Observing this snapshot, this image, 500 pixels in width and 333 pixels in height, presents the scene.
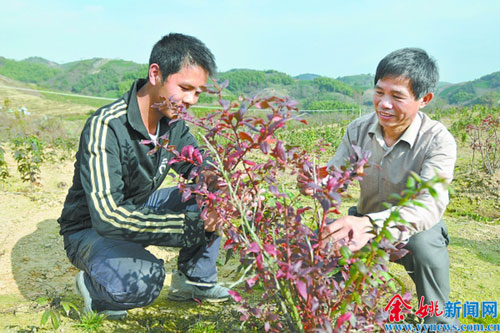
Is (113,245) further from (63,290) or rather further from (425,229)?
(425,229)

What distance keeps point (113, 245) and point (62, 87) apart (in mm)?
64828

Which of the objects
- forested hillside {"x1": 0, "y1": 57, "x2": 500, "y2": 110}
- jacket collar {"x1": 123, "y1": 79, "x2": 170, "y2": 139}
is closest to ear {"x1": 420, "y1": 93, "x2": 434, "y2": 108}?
jacket collar {"x1": 123, "y1": 79, "x2": 170, "y2": 139}

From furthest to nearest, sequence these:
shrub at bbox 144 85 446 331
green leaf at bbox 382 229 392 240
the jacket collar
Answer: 1. the jacket collar
2. shrub at bbox 144 85 446 331
3. green leaf at bbox 382 229 392 240

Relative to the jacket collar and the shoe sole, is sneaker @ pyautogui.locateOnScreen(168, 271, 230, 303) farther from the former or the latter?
the jacket collar

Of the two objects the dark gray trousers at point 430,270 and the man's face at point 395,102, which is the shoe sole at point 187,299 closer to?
the dark gray trousers at point 430,270

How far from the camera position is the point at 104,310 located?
2.28 m

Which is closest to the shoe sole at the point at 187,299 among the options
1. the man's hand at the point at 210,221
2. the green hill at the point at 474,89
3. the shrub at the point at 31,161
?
the man's hand at the point at 210,221

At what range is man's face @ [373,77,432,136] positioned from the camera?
7.27ft

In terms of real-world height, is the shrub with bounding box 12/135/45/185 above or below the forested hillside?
below

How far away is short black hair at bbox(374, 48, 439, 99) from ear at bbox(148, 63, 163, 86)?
51.2 inches

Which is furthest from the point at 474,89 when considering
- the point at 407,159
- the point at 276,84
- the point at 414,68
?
the point at 414,68

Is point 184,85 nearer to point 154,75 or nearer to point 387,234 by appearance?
point 154,75

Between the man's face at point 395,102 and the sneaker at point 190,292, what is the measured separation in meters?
1.50

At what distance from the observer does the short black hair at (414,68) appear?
2.19 metres
